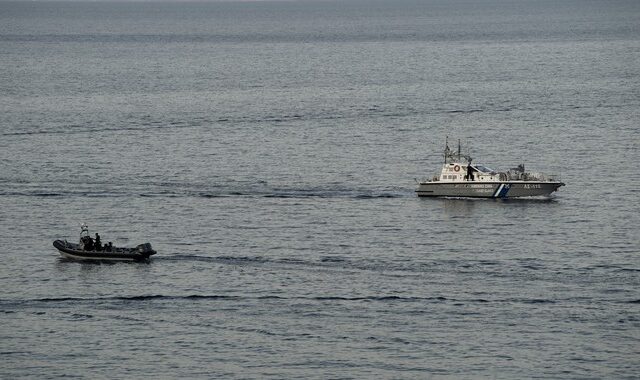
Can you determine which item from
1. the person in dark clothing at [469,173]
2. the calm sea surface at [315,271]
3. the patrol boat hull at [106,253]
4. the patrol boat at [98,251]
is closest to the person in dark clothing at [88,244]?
the patrol boat at [98,251]

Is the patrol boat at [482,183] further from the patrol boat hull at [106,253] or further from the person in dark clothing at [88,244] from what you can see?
the person in dark clothing at [88,244]

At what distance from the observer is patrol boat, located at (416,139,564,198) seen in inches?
5965

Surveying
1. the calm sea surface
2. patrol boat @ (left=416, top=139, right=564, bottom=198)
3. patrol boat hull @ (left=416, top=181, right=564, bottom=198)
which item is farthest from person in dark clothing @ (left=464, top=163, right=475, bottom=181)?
the calm sea surface

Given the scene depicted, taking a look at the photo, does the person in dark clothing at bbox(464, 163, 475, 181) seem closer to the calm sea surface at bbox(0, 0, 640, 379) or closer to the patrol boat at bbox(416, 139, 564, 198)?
the patrol boat at bbox(416, 139, 564, 198)

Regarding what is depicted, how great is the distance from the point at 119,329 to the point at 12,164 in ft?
248

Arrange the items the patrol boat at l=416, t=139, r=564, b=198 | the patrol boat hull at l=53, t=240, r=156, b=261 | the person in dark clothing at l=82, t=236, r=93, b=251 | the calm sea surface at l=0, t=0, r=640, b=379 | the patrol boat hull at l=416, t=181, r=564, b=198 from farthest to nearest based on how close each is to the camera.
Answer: the patrol boat at l=416, t=139, r=564, b=198 → the patrol boat hull at l=416, t=181, r=564, b=198 → the person in dark clothing at l=82, t=236, r=93, b=251 → the patrol boat hull at l=53, t=240, r=156, b=261 → the calm sea surface at l=0, t=0, r=640, b=379

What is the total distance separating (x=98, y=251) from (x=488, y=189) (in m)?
47.4

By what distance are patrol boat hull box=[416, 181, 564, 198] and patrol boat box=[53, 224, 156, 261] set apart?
132 ft

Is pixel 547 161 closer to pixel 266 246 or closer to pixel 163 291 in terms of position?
pixel 266 246

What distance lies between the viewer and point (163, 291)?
378ft

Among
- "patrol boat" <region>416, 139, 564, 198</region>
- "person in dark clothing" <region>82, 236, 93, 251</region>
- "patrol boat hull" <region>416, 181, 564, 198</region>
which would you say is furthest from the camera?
"patrol boat" <region>416, 139, 564, 198</region>

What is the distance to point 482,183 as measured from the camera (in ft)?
500

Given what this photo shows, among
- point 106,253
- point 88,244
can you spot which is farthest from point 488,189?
point 88,244

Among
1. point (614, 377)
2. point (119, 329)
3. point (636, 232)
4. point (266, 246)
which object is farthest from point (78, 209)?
point (614, 377)
